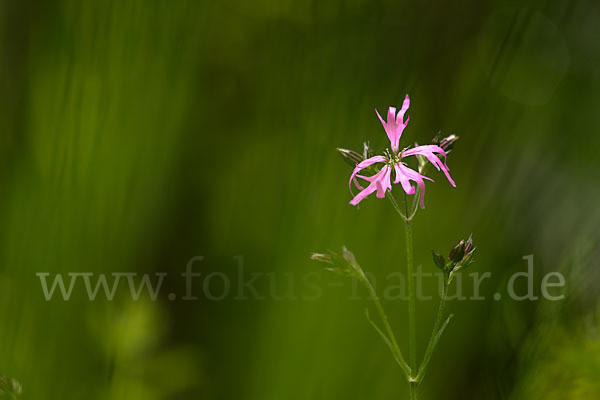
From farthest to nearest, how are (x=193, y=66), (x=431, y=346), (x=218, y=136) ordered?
(x=218, y=136) → (x=193, y=66) → (x=431, y=346)

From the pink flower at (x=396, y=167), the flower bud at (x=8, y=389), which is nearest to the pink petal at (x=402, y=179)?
the pink flower at (x=396, y=167)

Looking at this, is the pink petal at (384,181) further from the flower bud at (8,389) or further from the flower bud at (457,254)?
the flower bud at (8,389)

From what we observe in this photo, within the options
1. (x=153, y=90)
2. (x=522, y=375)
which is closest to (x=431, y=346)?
(x=522, y=375)

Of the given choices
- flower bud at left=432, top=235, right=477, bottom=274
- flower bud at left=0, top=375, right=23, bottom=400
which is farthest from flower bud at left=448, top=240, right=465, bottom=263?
flower bud at left=0, top=375, right=23, bottom=400

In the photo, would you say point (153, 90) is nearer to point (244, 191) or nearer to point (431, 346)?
point (244, 191)

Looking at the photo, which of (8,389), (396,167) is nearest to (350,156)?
(396,167)

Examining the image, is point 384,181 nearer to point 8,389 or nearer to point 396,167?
point 396,167

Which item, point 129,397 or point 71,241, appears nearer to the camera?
point 71,241

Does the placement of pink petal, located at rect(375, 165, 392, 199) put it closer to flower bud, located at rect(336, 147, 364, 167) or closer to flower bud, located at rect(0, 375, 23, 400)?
flower bud, located at rect(336, 147, 364, 167)

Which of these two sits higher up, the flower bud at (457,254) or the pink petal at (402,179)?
the pink petal at (402,179)
